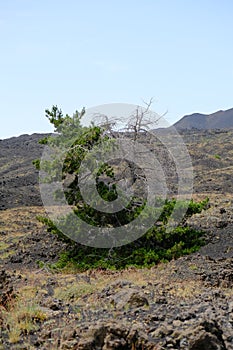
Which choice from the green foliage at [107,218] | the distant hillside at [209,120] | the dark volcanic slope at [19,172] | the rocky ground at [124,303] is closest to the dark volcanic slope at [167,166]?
the dark volcanic slope at [19,172]

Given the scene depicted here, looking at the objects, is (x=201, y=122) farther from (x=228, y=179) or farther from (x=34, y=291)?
(x=34, y=291)

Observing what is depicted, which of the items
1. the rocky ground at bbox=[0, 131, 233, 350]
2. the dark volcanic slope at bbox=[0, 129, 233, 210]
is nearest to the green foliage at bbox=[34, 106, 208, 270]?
the rocky ground at bbox=[0, 131, 233, 350]

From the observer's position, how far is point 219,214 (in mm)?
16891

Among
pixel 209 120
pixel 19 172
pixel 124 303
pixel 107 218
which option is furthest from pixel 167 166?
pixel 209 120

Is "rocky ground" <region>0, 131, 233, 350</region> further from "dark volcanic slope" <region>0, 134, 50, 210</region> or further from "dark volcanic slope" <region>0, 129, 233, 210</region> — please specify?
"dark volcanic slope" <region>0, 134, 50, 210</region>

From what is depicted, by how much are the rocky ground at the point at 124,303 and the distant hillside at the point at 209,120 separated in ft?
346

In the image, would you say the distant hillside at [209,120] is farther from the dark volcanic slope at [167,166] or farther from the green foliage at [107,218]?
the green foliage at [107,218]

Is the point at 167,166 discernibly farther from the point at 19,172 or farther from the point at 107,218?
the point at 19,172

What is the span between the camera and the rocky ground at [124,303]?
4.57m

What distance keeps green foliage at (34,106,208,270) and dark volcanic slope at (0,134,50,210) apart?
1795 centimetres

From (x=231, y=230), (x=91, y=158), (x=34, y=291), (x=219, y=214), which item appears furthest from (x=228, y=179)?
(x=34, y=291)

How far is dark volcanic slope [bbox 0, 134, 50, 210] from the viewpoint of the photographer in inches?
1296

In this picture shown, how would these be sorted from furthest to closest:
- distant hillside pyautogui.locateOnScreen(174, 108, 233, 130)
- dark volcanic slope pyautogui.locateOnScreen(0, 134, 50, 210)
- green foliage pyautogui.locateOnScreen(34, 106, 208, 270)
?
distant hillside pyautogui.locateOnScreen(174, 108, 233, 130)
dark volcanic slope pyautogui.locateOnScreen(0, 134, 50, 210)
green foliage pyautogui.locateOnScreen(34, 106, 208, 270)

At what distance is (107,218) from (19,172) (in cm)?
4293
